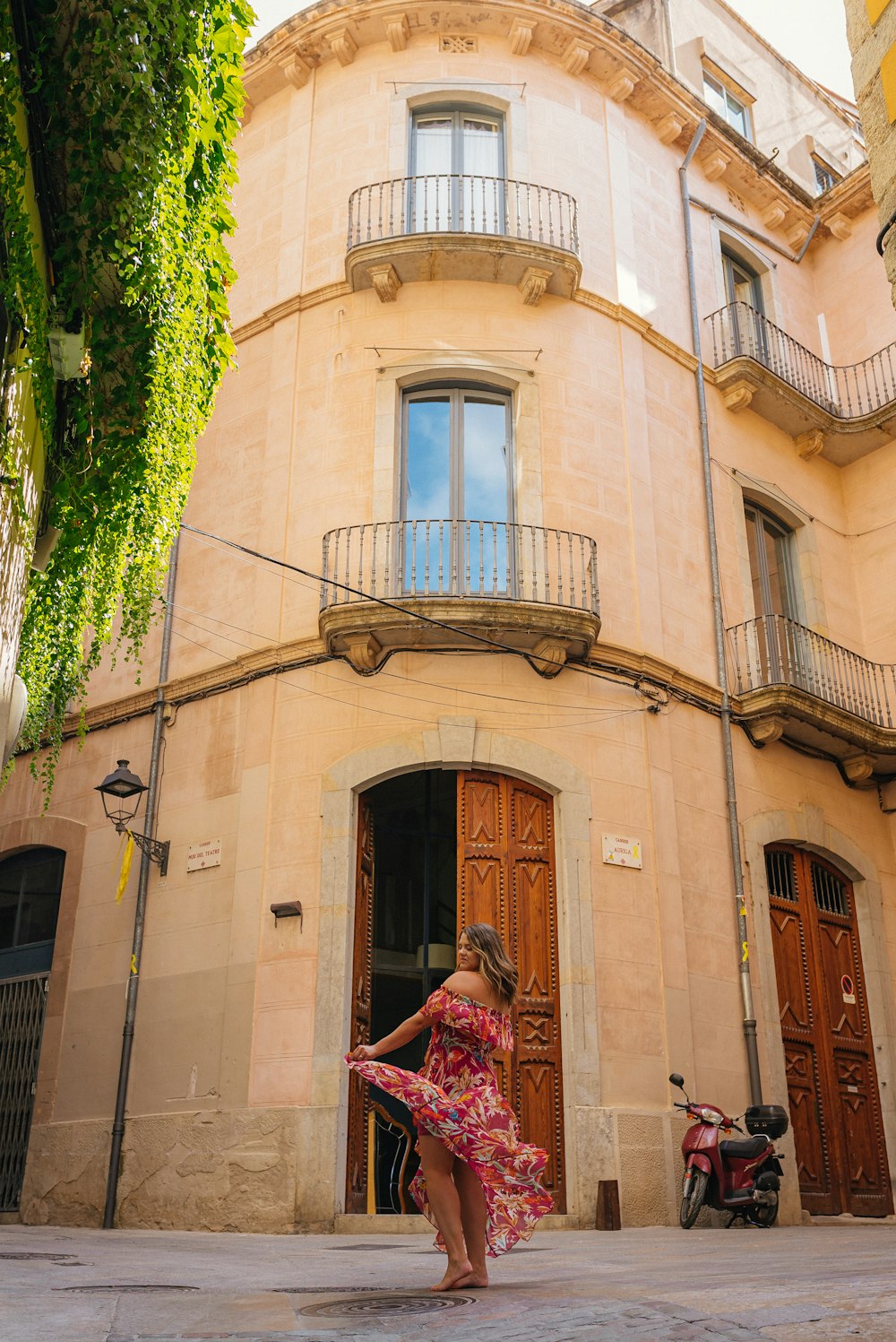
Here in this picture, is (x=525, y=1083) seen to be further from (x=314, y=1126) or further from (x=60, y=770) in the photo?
(x=60, y=770)

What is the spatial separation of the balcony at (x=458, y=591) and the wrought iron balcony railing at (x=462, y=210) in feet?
12.0

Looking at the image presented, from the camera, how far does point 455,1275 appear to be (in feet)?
15.3

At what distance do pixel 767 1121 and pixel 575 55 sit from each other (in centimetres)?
1252

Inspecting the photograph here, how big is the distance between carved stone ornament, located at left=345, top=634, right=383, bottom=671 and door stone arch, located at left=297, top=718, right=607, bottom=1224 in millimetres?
786

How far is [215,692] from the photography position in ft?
42.9

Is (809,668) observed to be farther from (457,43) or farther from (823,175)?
(823,175)

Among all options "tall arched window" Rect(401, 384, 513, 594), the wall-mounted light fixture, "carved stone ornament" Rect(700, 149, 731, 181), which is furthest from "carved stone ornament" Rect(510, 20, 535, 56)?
the wall-mounted light fixture

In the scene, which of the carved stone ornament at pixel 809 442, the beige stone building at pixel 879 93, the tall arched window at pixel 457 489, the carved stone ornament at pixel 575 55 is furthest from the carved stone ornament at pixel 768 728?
the beige stone building at pixel 879 93

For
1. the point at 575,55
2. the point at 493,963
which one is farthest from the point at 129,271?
the point at 575,55

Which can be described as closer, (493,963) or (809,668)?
(493,963)

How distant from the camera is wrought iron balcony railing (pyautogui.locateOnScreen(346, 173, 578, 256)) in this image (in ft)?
46.8

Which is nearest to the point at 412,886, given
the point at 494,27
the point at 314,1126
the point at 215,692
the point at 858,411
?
the point at 215,692

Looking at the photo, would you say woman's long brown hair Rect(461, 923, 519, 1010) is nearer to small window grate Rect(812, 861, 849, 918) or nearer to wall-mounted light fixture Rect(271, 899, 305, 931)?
wall-mounted light fixture Rect(271, 899, 305, 931)

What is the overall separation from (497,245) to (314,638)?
4767 millimetres
